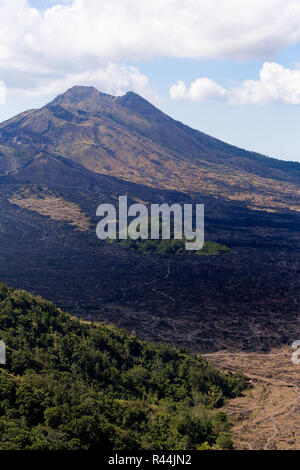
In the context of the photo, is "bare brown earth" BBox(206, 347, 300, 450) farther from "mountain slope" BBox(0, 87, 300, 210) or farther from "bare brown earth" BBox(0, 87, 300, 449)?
"mountain slope" BBox(0, 87, 300, 210)

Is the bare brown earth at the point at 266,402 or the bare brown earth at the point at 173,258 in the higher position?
the bare brown earth at the point at 173,258

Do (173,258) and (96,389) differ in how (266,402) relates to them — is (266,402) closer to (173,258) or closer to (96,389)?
(96,389)

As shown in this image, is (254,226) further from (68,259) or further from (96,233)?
(68,259)

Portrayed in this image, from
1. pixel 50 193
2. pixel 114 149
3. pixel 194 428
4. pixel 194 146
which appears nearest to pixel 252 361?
pixel 194 428

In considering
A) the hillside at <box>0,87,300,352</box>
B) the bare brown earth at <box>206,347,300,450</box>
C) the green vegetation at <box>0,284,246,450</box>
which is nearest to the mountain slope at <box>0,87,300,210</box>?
the hillside at <box>0,87,300,352</box>

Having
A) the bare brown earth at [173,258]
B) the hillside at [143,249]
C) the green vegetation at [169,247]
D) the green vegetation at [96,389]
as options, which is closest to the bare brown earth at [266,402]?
the bare brown earth at [173,258]

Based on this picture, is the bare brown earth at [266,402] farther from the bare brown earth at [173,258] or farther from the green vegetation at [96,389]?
the green vegetation at [96,389]
